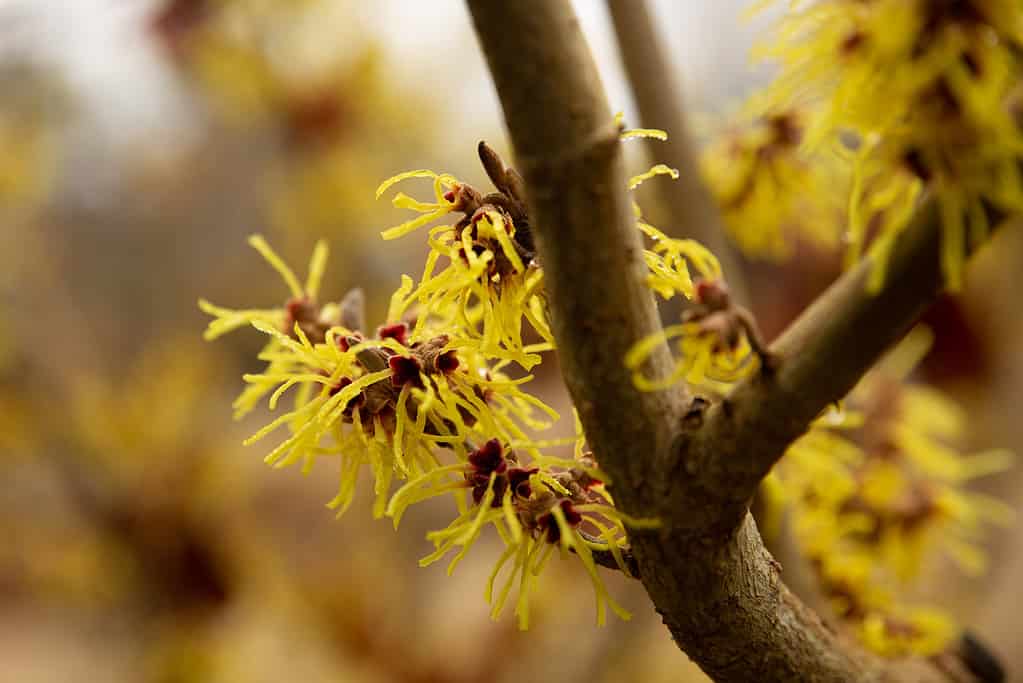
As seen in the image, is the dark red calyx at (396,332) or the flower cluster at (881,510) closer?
the dark red calyx at (396,332)

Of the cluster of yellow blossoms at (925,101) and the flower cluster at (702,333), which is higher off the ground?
the cluster of yellow blossoms at (925,101)

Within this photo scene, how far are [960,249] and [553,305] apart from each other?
13 centimetres

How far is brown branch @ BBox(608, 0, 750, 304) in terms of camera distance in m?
0.62

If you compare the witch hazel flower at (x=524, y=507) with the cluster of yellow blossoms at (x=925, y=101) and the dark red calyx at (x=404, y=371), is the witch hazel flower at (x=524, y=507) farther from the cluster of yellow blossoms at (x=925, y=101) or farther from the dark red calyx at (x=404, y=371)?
the cluster of yellow blossoms at (x=925, y=101)

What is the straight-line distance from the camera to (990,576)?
137cm

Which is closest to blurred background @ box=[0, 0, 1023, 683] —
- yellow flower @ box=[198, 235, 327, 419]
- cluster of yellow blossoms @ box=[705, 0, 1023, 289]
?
yellow flower @ box=[198, 235, 327, 419]

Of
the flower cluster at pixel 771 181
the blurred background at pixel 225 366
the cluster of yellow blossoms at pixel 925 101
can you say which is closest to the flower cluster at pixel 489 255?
the cluster of yellow blossoms at pixel 925 101

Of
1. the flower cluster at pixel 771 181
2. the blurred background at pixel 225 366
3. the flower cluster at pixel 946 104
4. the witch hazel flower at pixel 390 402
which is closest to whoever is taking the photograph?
the flower cluster at pixel 946 104

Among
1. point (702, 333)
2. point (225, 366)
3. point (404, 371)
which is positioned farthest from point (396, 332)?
point (225, 366)

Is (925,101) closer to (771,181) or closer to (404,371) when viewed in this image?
(404,371)

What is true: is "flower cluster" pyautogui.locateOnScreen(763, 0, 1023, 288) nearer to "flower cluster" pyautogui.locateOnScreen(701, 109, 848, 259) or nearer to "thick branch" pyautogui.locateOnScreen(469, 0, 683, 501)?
"thick branch" pyautogui.locateOnScreen(469, 0, 683, 501)

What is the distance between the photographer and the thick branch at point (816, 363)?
0.89 feet

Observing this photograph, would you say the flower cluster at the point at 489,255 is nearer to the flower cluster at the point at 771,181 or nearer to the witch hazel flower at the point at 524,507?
the witch hazel flower at the point at 524,507

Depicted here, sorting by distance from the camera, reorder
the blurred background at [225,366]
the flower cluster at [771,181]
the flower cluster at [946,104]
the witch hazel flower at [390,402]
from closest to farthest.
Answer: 1. the flower cluster at [946,104]
2. the witch hazel flower at [390,402]
3. the flower cluster at [771,181]
4. the blurred background at [225,366]
